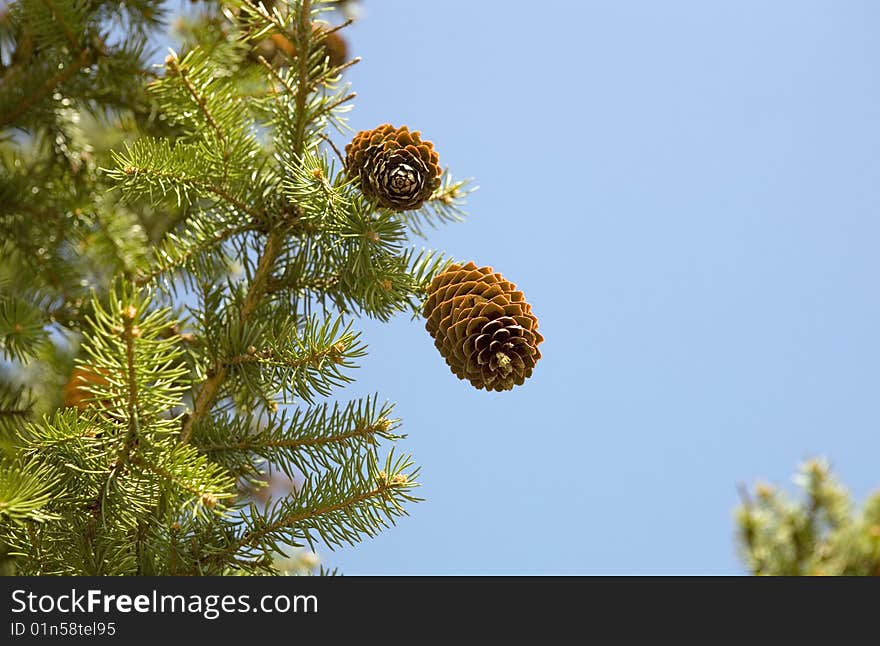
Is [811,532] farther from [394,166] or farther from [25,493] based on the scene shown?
[25,493]

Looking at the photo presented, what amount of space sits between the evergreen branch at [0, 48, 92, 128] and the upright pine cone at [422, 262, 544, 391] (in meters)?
0.75

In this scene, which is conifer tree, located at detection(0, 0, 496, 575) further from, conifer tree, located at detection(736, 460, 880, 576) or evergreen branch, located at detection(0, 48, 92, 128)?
conifer tree, located at detection(736, 460, 880, 576)

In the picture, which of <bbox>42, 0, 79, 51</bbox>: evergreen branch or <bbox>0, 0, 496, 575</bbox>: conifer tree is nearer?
<bbox>0, 0, 496, 575</bbox>: conifer tree

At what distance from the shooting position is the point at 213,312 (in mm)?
896

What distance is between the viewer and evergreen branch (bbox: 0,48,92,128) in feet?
3.85

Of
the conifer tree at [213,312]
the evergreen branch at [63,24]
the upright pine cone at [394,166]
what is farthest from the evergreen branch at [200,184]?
the evergreen branch at [63,24]

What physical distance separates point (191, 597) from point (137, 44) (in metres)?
0.91

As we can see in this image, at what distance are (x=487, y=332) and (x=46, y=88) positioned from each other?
850 millimetres

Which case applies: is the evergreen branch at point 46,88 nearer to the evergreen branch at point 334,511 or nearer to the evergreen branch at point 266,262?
the evergreen branch at point 266,262

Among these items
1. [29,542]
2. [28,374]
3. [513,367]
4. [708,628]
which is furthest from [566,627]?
[28,374]

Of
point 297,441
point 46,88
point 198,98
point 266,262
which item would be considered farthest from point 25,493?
point 46,88

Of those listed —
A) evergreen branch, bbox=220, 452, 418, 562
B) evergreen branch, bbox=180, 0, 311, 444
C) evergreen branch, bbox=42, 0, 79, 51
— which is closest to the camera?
evergreen branch, bbox=220, 452, 418, 562

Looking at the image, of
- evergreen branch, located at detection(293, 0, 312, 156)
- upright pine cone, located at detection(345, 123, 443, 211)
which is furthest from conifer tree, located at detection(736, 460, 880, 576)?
evergreen branch, located at detection(293, 0, 312, 156)

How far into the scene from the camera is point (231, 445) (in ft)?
2.79
